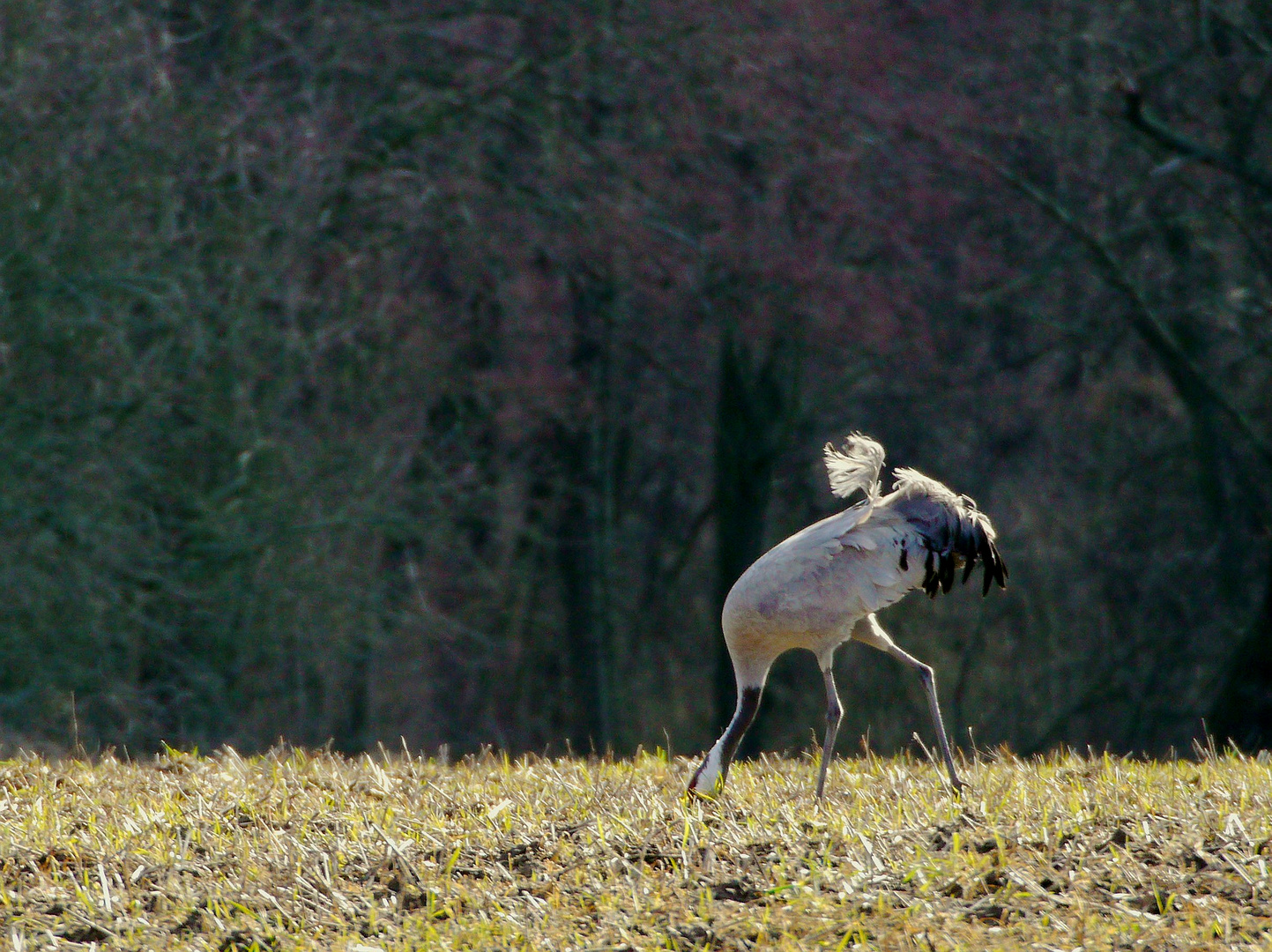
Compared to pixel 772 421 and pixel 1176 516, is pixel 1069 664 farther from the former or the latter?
pixel 772 421

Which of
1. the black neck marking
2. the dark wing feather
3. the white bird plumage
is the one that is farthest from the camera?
the dark wing feather

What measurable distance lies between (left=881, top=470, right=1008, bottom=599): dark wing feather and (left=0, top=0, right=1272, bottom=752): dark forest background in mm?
6059

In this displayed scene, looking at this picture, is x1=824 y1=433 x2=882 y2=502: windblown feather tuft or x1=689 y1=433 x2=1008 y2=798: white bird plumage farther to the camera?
x1=824 y1=433 x2=882 y2=502: windblown feather tuft

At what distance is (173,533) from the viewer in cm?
1417

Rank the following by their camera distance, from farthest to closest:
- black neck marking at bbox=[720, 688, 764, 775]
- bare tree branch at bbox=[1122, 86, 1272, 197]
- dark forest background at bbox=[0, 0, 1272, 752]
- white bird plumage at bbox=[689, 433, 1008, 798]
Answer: dark forest background at bbox=[0, 0, 1272, 752] → bare tree branch at bbox=[1122, 86, 1272, 197] → white bird plumage at bbox=[689, 433, 1008, 798] → black neck marking at bbox=[720, 688, 764, 775]

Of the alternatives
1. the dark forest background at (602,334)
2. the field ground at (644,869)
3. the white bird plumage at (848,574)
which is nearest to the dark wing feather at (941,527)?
the white bird plumage at (848,574)

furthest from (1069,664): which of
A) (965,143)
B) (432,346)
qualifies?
(432,346)

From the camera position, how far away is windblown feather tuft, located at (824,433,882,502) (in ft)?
24.6

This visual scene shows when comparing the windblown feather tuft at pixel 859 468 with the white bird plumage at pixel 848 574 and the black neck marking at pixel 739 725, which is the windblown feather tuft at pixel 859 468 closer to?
the white bird plumage at pixel 848 574

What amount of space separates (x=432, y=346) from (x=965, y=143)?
4.85 m

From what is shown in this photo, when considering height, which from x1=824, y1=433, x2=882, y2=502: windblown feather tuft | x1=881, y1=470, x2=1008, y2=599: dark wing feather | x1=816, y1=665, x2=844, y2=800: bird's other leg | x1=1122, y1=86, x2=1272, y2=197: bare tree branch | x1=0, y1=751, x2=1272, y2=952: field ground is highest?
x1=1122, y1=86, x2=1272, y2=197: bare tree branch

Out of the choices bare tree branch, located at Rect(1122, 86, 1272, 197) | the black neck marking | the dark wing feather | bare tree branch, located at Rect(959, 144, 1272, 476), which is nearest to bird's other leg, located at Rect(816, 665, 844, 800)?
the black neck marking

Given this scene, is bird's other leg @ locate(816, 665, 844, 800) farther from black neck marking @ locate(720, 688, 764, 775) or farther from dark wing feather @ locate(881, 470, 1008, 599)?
dark wing feather @ locate(881, 470, 1008, 599)

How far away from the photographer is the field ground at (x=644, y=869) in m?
4.71
